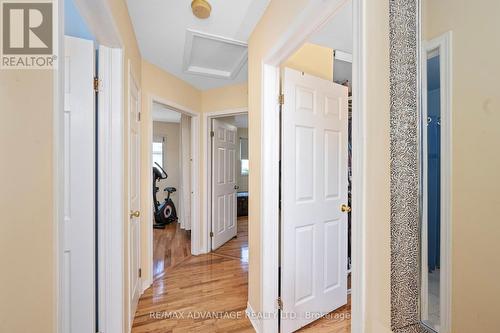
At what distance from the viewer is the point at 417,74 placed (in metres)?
0.62

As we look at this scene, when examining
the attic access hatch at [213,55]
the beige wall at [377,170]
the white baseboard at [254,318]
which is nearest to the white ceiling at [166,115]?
the attic access hatch at [213,55]

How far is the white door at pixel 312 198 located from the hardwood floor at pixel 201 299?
0.30 meters

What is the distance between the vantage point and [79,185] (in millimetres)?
1317

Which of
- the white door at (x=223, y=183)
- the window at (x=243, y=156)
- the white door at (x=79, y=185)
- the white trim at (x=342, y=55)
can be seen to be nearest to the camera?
the white door at (x=79, y=185)

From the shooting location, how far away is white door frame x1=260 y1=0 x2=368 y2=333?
2.49 feet

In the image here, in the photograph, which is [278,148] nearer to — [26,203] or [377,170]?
[377,170]

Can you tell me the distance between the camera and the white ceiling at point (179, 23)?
163cm

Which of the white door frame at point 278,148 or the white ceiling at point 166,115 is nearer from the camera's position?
the white door frame at point 278,148

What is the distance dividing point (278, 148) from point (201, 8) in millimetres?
1110

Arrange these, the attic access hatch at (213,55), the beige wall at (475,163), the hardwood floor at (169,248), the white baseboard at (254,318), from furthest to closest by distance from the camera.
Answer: the hardwood floor at (169,248), the attic access hatch at (213,55), the white baseboard at (254,318), the beige wall at (475,163)

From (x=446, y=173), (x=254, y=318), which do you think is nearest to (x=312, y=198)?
(x=254, y=318)

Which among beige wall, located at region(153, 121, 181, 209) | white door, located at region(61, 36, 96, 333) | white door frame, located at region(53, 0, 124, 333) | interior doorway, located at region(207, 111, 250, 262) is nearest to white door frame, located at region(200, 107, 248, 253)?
interior doorway, located at region(207, 111, 250, 262)

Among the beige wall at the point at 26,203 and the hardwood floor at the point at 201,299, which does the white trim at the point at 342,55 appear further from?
the hardwood floor at the point at 201,299

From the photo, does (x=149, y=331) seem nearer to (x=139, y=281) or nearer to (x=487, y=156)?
(x=139, y=281)
